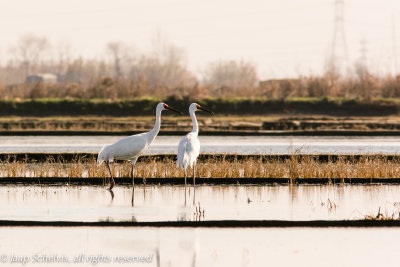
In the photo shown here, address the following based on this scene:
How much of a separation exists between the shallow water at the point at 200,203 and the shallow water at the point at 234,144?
1076 cm

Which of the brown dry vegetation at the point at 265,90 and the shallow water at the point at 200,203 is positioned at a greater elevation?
the brown dry vegetation at the point at 265,90

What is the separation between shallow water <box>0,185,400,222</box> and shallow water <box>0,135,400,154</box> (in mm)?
10760

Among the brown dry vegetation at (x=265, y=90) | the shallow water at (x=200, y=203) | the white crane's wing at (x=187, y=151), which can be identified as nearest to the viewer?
the shallow water at (x=200, y=203)

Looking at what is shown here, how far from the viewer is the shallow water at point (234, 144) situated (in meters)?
28.2

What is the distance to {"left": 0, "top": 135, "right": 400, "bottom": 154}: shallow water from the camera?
28172 mm

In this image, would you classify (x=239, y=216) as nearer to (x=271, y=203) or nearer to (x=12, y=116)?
(x=271, y=203)
